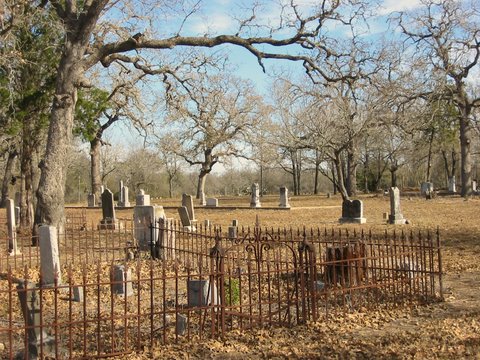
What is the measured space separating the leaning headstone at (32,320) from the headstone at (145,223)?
7.87 m

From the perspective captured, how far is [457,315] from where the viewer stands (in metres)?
7.69

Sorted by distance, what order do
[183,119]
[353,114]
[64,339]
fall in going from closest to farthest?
[64,339], [183,119], [353,114]

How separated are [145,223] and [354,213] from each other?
435 inches

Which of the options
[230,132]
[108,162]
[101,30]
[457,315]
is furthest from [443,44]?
[108,162]

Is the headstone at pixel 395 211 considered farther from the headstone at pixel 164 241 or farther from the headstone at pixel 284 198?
the headstone at pixel 284 198

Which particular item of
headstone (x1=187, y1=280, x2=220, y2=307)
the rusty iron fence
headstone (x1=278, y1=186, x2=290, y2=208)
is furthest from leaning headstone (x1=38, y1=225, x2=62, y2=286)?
headstone (x1=278, y1=186, x2=290, y2=208)

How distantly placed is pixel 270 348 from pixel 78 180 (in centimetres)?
6950

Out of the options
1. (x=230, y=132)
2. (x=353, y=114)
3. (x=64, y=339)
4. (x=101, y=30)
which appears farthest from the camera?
(x=230, y=132)

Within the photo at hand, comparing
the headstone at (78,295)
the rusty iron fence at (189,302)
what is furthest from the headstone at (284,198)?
the headstone at (78,295)

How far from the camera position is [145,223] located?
14.3 m

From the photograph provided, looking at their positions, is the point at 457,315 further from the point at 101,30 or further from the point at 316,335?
the point at 101,30

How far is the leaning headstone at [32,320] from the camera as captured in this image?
5.76 m

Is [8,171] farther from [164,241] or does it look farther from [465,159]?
[465,159]

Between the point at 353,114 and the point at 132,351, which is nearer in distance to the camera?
the point at 132,351
